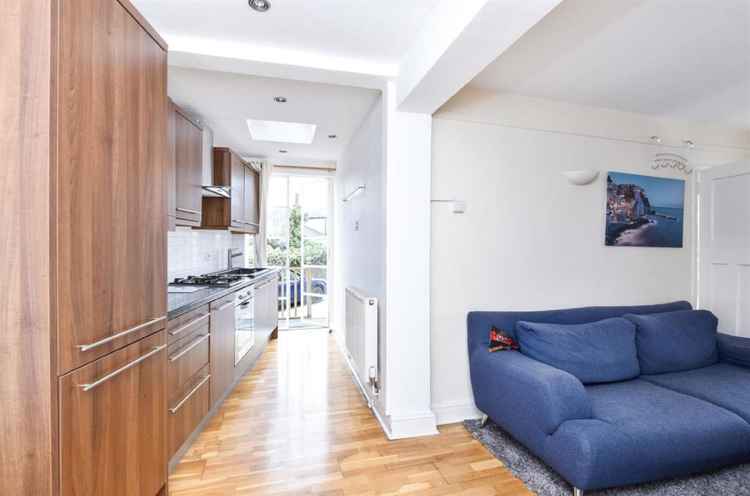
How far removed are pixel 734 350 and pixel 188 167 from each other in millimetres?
4409

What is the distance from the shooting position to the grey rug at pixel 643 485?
5.93 ft

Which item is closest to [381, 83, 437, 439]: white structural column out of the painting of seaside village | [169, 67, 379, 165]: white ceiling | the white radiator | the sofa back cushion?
the white radiator

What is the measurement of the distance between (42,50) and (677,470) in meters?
3.04

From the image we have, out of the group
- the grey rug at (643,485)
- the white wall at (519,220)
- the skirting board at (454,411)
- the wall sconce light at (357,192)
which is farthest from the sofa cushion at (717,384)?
the wall sconce light at (357,192)

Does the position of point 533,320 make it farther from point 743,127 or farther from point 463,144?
point 743,127

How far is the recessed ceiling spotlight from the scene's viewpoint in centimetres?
170

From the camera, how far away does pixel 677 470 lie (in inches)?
69.1

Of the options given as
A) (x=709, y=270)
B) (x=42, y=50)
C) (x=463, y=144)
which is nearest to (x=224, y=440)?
(x=42, y=50)

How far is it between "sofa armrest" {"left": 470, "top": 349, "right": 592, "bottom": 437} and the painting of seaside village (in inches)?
64.2

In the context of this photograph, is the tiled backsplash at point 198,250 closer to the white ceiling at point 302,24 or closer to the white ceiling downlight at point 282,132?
the white ceiling downlight at point 282,132

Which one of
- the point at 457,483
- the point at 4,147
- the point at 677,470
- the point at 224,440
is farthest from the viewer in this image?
the point at 224,440

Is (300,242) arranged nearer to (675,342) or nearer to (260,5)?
(260,5)

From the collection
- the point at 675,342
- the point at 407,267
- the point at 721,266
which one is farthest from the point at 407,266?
the point at 721,266

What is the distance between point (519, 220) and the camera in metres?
2.78
